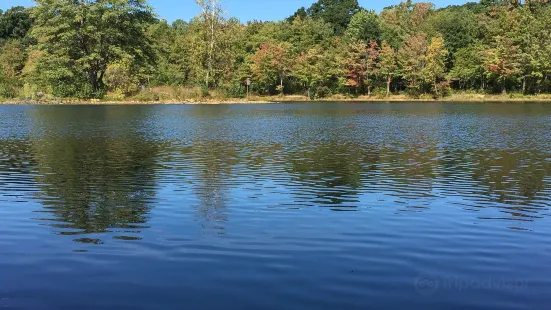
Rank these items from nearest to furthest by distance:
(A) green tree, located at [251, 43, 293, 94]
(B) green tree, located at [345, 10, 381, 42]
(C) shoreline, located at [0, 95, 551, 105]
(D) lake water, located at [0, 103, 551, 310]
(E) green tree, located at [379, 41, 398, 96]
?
(D) lake water, located at [0, 103, 551, 310], (C) shoreline, located at [0, 95, 551, 105], (E) green tree, located at [379, 41, 398, 96], (A) green tree, located at [251, 43, 293, 94], (B) green tree, located at [345, 10, 381, 42]

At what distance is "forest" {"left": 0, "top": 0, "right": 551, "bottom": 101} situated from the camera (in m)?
60.7

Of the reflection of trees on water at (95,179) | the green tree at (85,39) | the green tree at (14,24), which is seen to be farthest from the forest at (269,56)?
the reflection of trees on water at (95,179)

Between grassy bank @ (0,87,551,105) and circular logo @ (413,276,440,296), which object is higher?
grassy bank @ (0,87,551,105)

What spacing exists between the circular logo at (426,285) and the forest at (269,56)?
57.0 m

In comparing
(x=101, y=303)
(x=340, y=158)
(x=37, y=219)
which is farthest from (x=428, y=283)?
(x=340, y=158)

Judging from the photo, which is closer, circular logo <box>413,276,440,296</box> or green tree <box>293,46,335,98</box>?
circular logo <box>413,276,440,296</box>

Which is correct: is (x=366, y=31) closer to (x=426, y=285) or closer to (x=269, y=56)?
(x=269, y=56)

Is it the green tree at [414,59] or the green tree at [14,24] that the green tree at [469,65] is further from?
the green tree at [14,24]

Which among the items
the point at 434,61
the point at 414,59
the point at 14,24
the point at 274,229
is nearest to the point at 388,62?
the point at 414,59

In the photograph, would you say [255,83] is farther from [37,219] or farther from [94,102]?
[37,219]

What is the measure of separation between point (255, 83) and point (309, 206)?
75427 mm

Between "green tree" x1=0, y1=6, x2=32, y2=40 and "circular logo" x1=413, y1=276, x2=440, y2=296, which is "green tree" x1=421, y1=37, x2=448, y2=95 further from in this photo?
"green tree" x1=0, y1=6, x2=32, y2=40

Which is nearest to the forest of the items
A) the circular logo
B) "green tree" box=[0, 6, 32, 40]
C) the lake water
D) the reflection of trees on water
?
"green tree" box=[0, 6, 32, 40]

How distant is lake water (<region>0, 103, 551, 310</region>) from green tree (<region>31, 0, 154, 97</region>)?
42.1m
